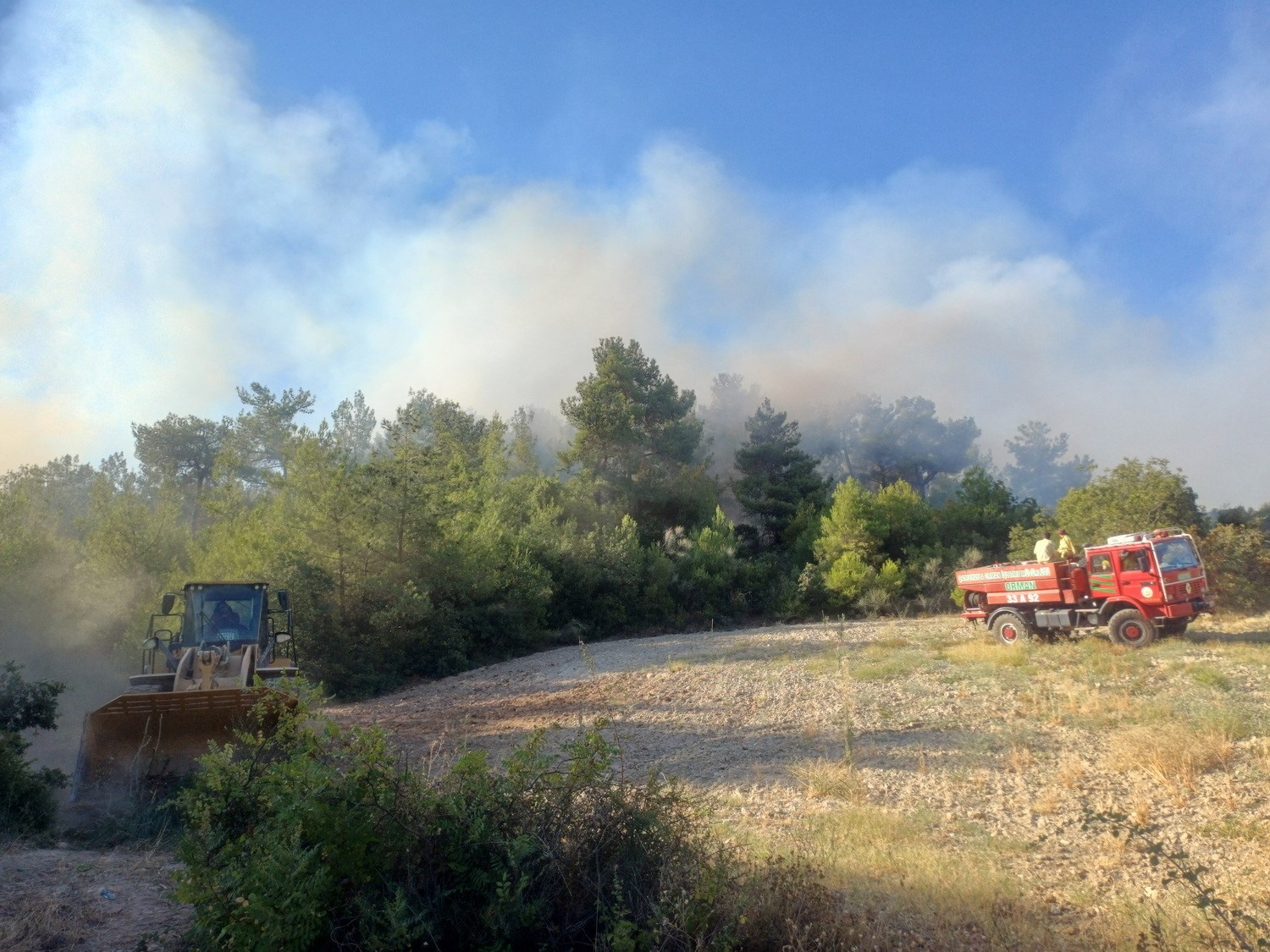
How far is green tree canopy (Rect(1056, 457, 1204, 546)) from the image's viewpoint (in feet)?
77.4

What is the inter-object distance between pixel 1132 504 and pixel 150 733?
25884 mm

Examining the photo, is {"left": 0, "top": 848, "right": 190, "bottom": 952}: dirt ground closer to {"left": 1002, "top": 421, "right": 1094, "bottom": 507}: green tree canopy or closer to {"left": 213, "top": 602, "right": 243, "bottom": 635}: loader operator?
{"left": 213, "top": 602, "right": 243, "bottom": 635}: loader operator

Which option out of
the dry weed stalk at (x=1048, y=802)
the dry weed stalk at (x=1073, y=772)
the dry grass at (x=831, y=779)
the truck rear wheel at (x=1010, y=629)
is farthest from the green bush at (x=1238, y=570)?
the dry grass at (x=831, y=779)

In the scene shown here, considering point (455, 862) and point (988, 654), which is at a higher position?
point (455, 862)

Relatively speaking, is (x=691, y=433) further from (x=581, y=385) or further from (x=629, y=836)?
(x=629, y=836)

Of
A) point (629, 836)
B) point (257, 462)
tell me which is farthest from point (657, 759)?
point (257, 462)

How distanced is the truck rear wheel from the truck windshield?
3.17 metres

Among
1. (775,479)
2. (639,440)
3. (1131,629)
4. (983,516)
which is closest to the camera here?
(1131,629)

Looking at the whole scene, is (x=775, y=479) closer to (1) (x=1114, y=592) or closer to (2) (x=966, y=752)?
(1) (x=1114, y=592)

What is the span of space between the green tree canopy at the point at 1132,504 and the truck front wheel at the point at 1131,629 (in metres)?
8.69

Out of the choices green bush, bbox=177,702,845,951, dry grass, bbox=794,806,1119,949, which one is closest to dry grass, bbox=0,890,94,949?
green bush, bbox=177,702,845,951

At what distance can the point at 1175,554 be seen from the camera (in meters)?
16.3

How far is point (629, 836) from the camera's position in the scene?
171 inches

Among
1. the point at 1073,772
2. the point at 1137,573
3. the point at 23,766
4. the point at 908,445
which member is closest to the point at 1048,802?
the point at 1073,772
